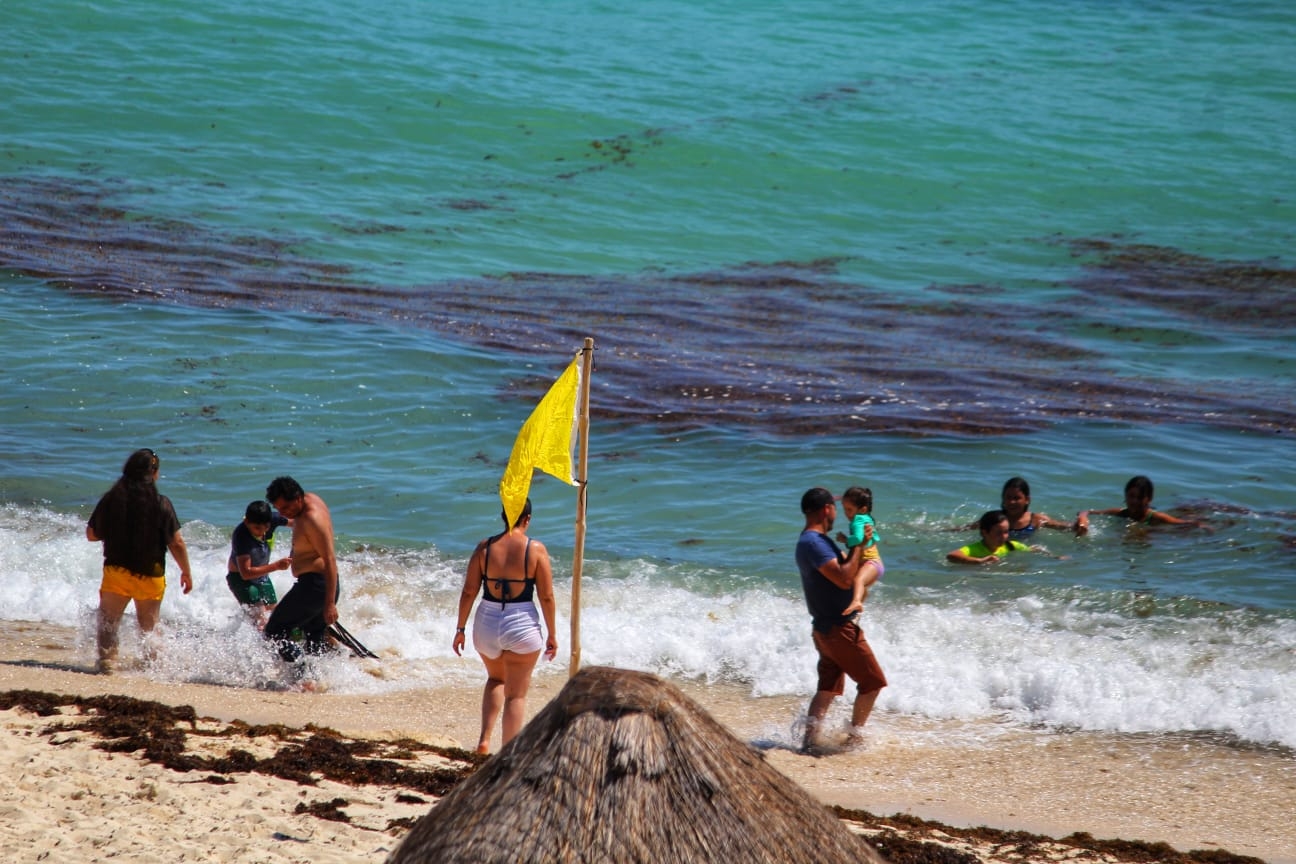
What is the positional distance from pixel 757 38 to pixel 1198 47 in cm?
1133

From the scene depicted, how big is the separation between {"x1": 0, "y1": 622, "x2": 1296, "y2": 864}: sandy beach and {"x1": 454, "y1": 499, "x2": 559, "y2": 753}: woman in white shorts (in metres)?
0.49

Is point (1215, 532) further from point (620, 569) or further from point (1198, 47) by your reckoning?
point (1198, 47)

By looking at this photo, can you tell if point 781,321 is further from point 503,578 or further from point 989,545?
point 503,578

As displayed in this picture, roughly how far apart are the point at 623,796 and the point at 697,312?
15.1 metres

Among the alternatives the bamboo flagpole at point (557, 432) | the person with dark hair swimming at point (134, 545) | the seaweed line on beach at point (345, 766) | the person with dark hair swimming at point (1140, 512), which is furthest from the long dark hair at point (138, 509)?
the person with dark hair swimming at point (1140, 512)

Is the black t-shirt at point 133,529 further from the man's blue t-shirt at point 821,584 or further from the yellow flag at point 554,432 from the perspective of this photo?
the man's blue t-shirt at point 821,584

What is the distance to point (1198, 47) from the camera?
3447 cm

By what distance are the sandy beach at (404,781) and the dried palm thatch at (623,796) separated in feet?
6.25

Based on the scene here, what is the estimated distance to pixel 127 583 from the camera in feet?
28.5

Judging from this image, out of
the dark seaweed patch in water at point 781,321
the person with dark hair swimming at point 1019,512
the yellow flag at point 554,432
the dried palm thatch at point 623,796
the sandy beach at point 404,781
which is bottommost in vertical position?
the sandy beach at point 404,781

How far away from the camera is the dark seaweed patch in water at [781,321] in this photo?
15.0 meters

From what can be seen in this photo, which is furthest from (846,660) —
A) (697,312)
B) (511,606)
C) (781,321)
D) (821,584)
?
(697,312)

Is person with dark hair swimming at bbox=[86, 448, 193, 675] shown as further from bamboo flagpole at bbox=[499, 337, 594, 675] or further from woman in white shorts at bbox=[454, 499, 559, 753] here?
bamboo flagpole at bbox=[499, 337, 594, 675]

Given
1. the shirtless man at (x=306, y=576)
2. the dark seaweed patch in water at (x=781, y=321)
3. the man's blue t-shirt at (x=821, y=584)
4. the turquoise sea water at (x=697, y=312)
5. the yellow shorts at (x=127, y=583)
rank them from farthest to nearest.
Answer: the dark seaweed patch in water at (x=781, y=321)
the turquoise sea water at (x=697, y=312)
the yellow shorts at (x=127, y=583)
the shirtless man at (x=306, y=576)
the man's blue t-shirt at (x=821, y=584)
